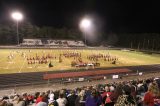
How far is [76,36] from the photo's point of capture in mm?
102625

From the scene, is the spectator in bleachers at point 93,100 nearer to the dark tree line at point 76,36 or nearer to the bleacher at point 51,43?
the bleacher at point 51,43

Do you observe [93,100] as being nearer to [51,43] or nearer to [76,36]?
[51,43]

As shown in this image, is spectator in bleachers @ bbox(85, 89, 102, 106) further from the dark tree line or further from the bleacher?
the dark tree line

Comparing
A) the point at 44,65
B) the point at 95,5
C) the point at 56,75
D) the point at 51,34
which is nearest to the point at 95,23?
the point at 95,5

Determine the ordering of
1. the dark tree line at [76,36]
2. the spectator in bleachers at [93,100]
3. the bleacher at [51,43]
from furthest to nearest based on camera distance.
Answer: the dark tree line at [76,36] < the bleacher at [51,43] < the spectator in bleachers at [93,100]

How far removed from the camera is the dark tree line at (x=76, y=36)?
87000 mm

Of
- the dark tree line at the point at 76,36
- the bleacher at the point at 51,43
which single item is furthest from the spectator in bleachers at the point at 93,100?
the dark tree line at the point at 76,36

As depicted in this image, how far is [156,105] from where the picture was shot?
30.2 ft

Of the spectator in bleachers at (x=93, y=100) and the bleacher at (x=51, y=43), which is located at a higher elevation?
the bleacher at (x=51, y=43)

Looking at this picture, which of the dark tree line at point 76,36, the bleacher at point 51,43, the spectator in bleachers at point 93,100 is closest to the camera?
the spectator in bleachers at point 93,100

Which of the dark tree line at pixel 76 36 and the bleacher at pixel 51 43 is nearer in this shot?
the bleacher at pixel 51 43

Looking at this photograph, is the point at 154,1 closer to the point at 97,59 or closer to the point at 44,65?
the point at 97,59

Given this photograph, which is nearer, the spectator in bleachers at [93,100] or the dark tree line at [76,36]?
the spectator in bleachers at [93,100]

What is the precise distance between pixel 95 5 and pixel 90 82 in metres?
64.6
